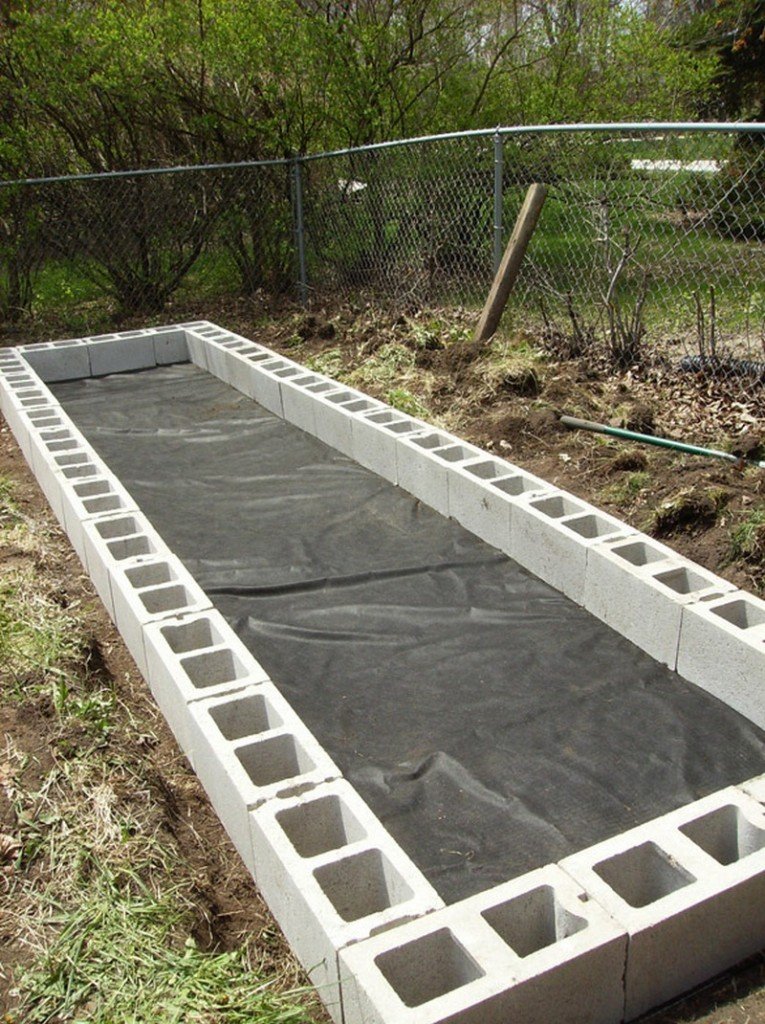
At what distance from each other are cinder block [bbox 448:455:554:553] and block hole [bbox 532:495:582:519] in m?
0.06

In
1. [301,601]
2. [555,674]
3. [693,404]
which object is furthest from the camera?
[693,404]

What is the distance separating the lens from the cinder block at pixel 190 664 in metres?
3.01

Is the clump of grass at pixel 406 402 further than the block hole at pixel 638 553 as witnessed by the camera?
Yes

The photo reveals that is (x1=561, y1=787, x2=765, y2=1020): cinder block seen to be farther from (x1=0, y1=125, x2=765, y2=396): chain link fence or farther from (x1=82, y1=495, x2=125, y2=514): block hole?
(x1=0, y1=125, x2=765, y2=396): chain link fence

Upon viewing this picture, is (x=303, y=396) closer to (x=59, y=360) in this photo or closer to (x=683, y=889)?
(x=59, y=360)

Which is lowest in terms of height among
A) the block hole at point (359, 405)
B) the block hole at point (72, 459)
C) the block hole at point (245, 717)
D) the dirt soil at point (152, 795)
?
the dirt soil at point (152, 795)

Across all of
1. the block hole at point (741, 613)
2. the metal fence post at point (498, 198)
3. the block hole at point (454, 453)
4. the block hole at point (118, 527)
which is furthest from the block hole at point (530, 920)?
the metal fence post at point (498, 198)

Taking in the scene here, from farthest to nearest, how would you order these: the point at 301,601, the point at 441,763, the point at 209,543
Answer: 1. the point at 209,543
2. the point at 301,601
3. the point at 441,763

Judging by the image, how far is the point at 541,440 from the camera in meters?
5.14

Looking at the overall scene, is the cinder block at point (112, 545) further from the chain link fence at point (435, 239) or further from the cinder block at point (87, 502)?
the chain link fence at point (435, 239)

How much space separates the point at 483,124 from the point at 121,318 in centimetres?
411

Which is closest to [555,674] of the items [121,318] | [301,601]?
[301,601]

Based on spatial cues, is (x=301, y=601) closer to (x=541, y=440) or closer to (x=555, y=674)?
(x=555, y=674)

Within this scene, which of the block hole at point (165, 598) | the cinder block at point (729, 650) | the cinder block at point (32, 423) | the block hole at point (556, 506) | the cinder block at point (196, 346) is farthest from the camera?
the cinder block at point (196, 346)
